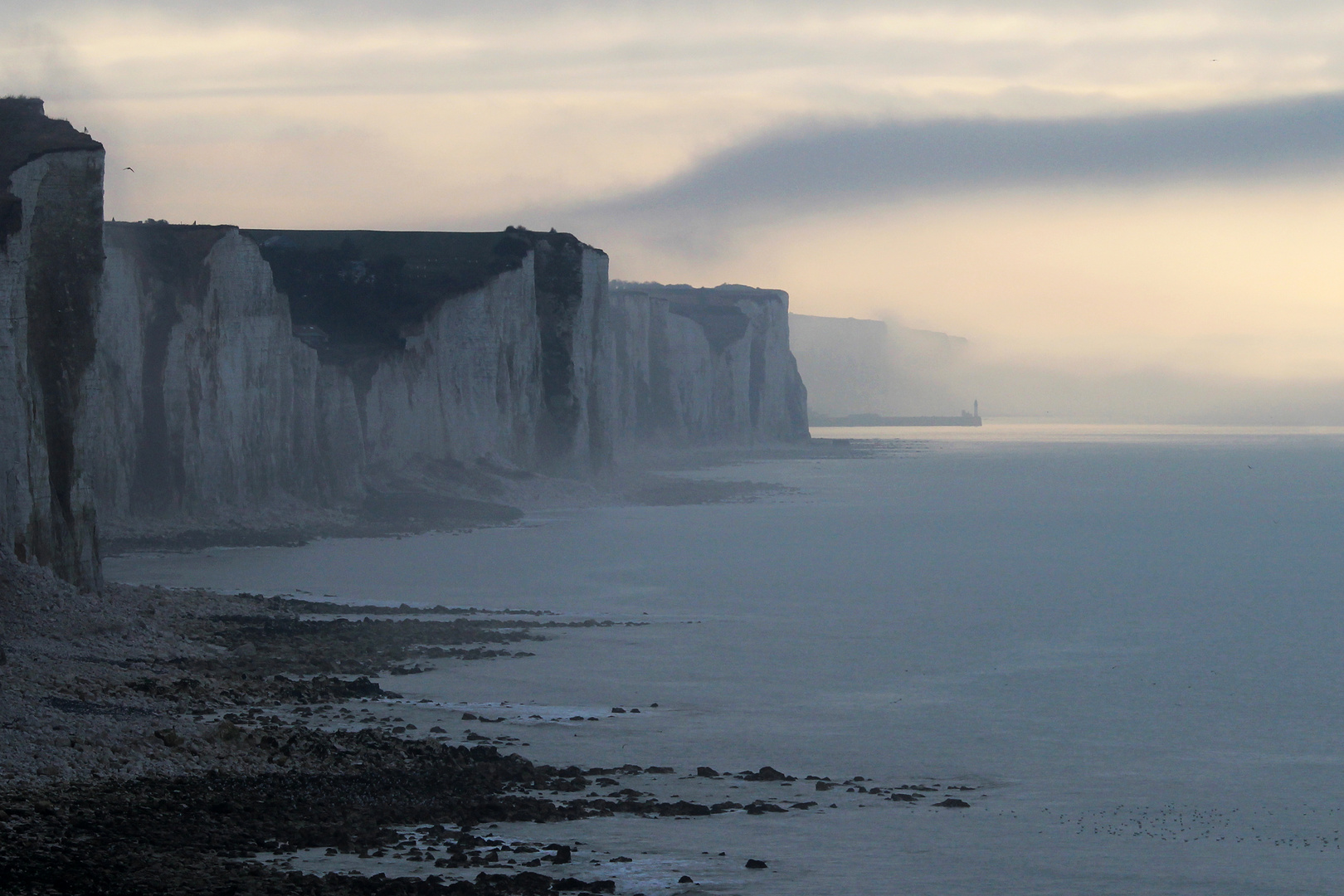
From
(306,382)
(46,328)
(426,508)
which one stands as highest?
(306,382)

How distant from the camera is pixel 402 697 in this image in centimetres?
1700

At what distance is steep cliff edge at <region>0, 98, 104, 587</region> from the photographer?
19.2 metres

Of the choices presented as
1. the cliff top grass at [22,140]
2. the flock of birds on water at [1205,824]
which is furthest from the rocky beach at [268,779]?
the cliff top grass at [22,140]

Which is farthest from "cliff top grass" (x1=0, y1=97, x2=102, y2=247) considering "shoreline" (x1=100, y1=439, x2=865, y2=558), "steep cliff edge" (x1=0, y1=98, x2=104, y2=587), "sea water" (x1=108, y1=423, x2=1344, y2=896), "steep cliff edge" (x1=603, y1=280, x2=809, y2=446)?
"steep cliff edge" (x1=603, y1=280, x2=809, y2=446)

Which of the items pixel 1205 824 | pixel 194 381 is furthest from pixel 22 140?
pixel 1205 824

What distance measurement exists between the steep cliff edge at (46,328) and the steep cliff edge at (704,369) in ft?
195

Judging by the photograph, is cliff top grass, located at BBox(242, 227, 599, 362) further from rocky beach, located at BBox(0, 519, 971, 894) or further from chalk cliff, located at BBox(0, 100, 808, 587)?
rocky beach, located at BBox(0, 519, 971, 894)

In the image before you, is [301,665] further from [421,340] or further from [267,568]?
[421,340]

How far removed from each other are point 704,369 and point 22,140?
91860mm

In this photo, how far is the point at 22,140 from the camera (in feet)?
73.8

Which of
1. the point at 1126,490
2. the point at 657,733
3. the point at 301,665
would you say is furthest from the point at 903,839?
the point at 1126,490

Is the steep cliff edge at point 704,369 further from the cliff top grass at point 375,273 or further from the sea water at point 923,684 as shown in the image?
the sea water at point 923,684

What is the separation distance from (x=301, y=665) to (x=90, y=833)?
7.96 m

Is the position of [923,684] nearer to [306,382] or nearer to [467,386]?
[306,382]
